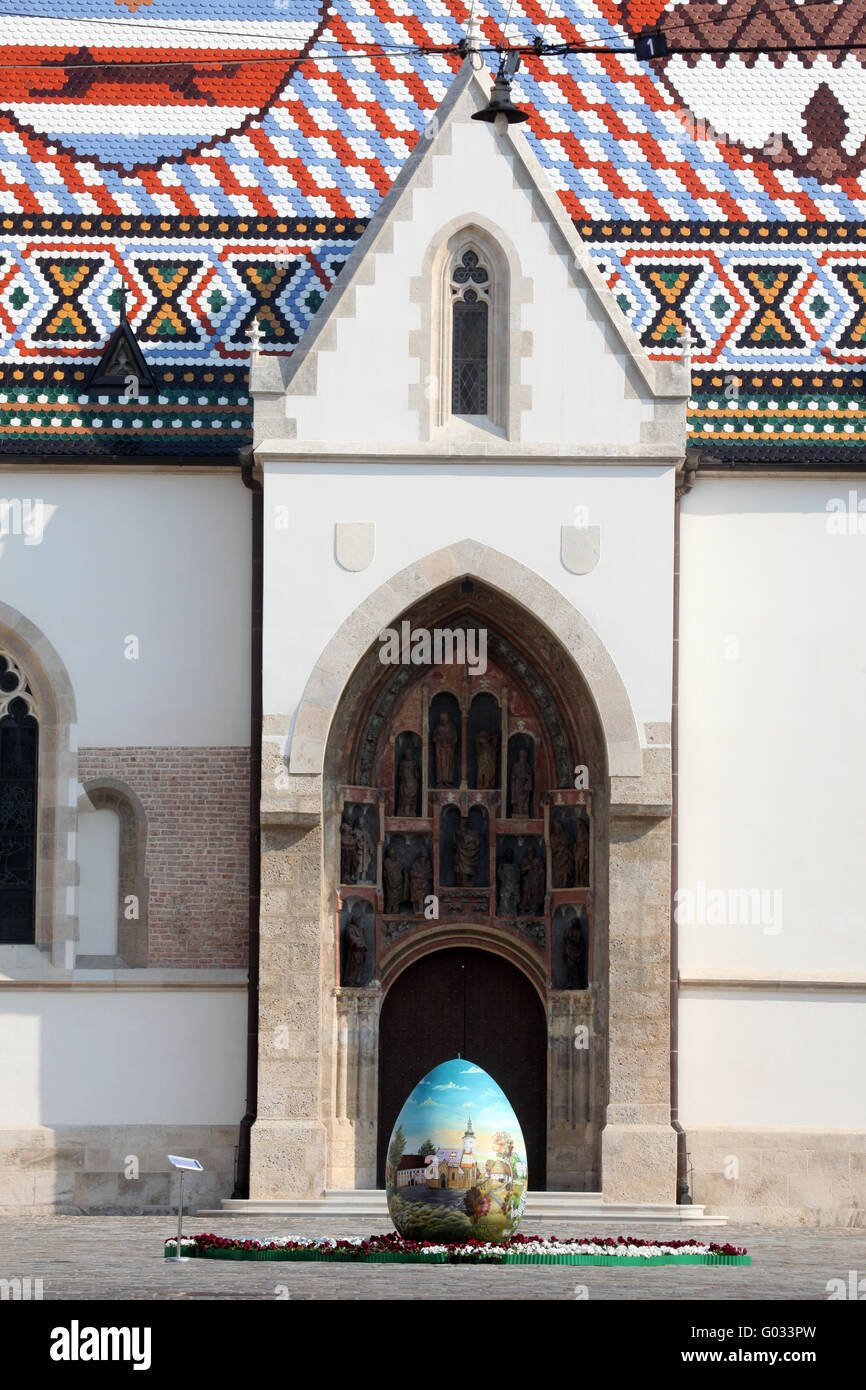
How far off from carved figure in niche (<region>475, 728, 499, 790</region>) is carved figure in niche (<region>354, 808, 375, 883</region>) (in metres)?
1.25

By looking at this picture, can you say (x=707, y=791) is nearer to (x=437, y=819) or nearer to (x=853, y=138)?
(x=437, y=819)

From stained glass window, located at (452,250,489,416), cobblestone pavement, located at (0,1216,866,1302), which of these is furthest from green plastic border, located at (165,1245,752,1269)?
stained glass window, located at (452,250,489,416)

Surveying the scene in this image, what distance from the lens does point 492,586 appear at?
26328 millimetres

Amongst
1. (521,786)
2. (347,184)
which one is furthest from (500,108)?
(521,786)

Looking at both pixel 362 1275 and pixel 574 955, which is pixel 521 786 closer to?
pixel 574 955

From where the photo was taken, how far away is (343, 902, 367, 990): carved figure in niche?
2708 centimetres

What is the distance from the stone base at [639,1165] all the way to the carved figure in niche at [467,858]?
3.17 meters

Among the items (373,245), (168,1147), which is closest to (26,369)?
(373,245)

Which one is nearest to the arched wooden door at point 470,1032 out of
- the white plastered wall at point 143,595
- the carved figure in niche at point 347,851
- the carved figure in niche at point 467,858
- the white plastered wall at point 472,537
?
the carved figure in niche at point 467,858

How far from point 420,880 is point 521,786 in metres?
1.38

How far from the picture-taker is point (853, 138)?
29.7m

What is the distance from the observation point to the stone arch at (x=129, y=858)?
2709cm

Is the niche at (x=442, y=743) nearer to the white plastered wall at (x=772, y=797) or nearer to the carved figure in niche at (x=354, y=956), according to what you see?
the carved figure in niche at (x=354, y=956)
